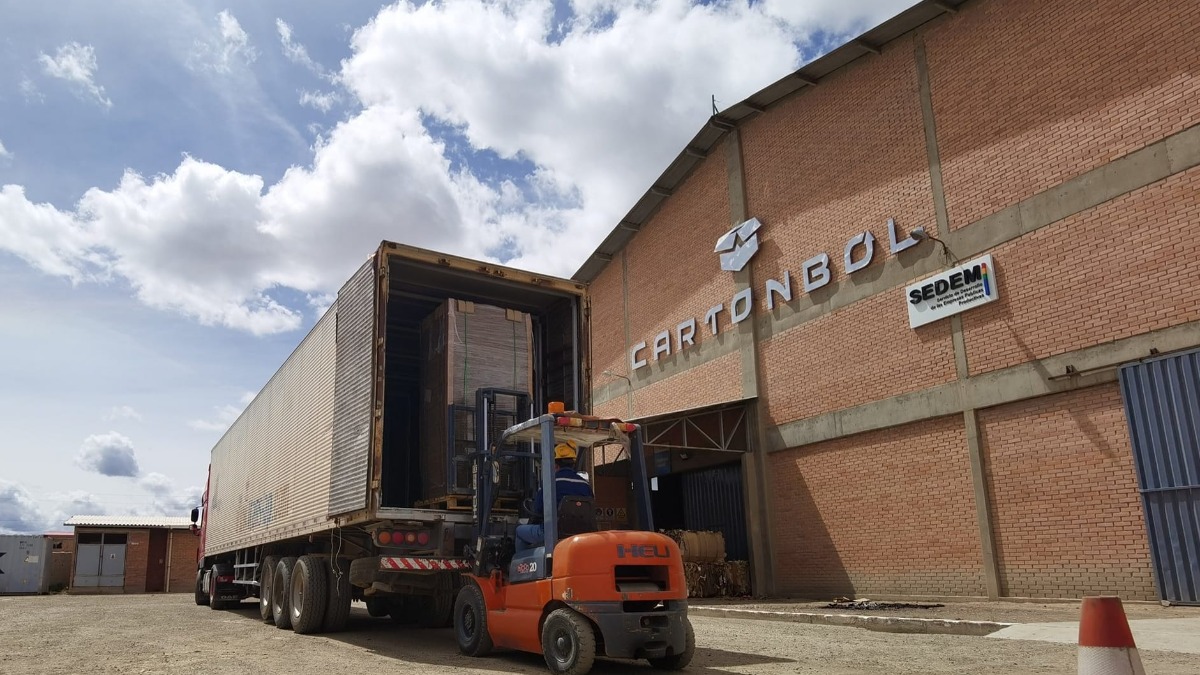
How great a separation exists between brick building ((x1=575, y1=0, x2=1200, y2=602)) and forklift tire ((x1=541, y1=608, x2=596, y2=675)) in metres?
9.23

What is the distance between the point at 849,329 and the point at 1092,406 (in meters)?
5.25

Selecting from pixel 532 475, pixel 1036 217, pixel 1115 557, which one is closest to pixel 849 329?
pixel 1036 217

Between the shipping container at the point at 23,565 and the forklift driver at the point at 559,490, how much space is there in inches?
1315

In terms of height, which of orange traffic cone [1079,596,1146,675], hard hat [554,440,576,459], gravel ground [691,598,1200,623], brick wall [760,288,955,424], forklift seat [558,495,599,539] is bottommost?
gravel ground [691,598,1200,623]

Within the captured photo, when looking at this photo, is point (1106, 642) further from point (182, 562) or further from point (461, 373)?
point (182, 562)

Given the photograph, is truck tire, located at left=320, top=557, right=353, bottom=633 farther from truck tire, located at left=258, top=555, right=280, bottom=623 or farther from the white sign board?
the white sign board

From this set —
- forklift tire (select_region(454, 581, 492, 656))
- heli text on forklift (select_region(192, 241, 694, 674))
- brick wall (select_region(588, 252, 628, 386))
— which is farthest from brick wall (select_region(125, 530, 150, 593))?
forklift tire (select_region(454, 581, 492, 656))

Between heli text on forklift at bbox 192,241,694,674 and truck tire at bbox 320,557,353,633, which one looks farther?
truck tire at bbox 320,557,353,633

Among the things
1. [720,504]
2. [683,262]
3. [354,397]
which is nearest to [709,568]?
[720,504]

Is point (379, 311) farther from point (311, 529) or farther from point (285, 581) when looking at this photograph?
point (285, 581)

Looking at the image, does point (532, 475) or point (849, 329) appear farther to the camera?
point (849, 329)

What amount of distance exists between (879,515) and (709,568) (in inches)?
170

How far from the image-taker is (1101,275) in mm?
12562

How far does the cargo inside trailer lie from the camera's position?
11.1 metres
